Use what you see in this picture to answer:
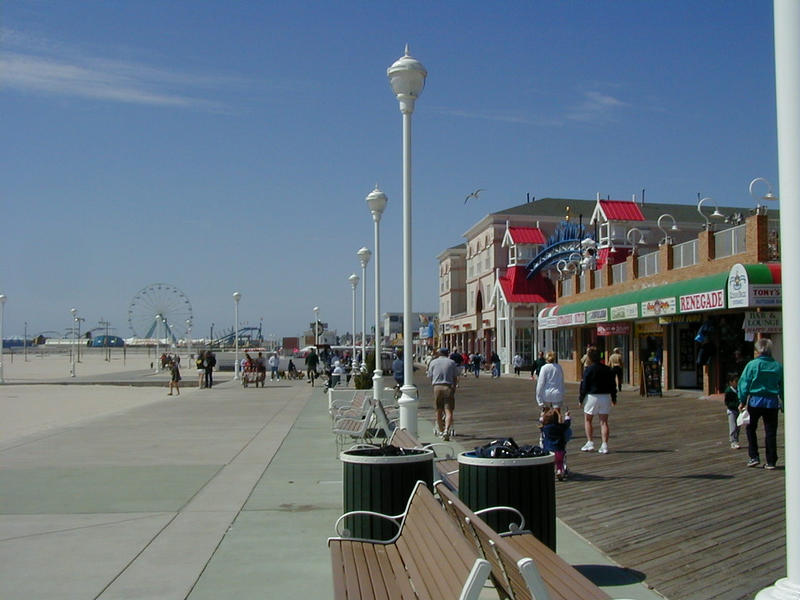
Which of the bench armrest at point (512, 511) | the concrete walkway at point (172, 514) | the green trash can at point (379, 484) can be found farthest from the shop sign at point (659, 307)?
the bench armrest at point (512, 511)

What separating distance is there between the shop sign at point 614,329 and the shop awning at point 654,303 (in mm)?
263

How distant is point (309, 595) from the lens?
5.77m

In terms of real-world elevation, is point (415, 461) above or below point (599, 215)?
below

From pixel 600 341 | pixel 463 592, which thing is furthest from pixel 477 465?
pixel 600 341

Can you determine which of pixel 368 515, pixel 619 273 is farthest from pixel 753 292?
pixel 368 515

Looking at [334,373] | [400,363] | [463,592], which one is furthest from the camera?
[334,373]

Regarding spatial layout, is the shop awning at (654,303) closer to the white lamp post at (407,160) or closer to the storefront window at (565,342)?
the storefront window at (565,342)

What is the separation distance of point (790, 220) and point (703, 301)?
20150 mm

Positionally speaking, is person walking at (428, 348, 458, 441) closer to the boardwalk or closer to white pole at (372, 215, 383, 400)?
the boardwalk

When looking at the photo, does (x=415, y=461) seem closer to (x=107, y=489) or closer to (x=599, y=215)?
(x=107, y=489)

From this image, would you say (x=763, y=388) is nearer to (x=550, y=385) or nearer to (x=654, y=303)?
(x=550, y=385)

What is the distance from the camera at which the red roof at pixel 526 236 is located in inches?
2223

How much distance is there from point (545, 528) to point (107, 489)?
20.0 feet

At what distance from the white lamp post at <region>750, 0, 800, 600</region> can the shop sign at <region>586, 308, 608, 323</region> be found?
2892 centimetres
